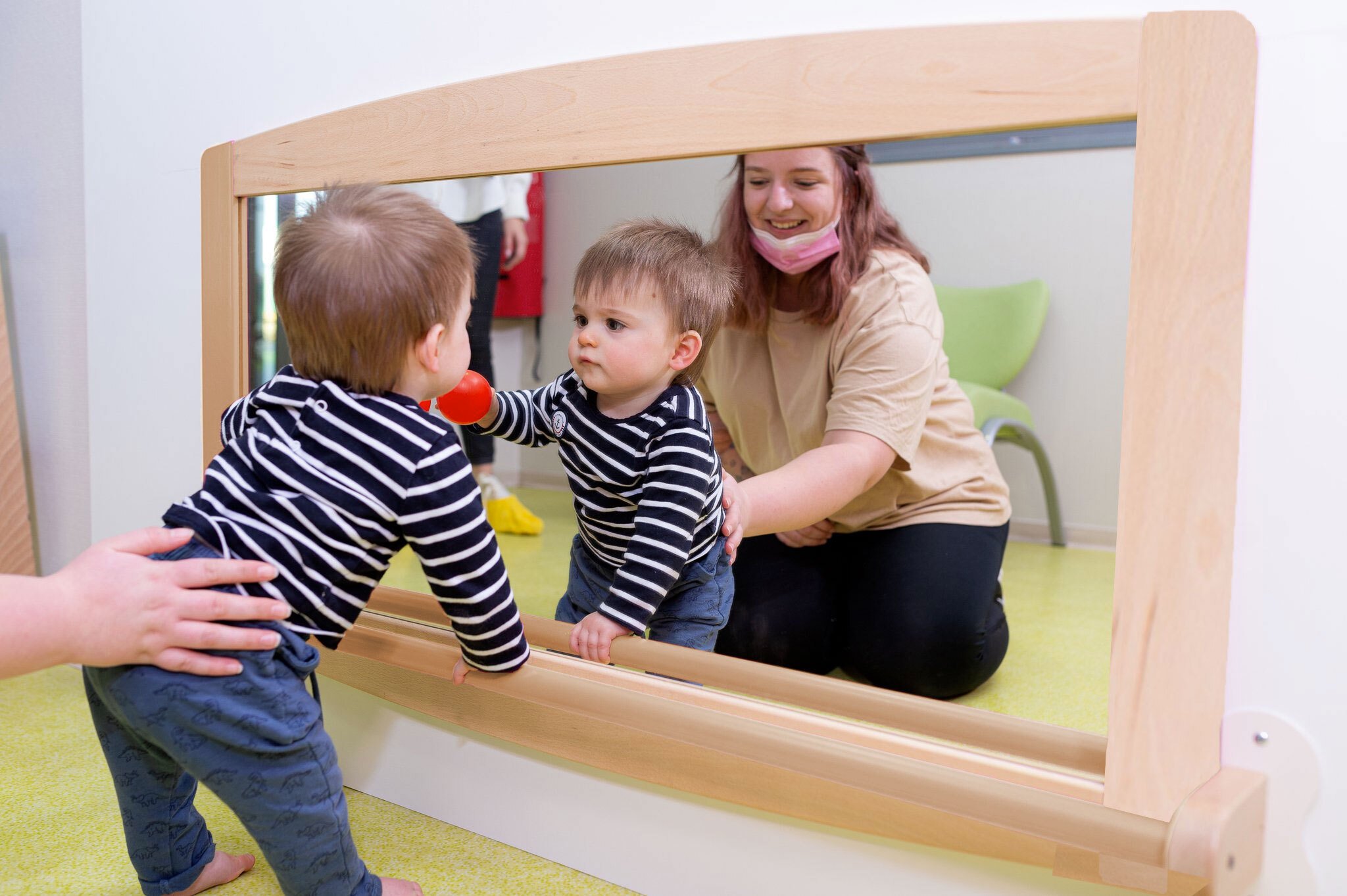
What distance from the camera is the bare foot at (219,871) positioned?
0.77 meters

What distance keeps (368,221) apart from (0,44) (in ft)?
3.51

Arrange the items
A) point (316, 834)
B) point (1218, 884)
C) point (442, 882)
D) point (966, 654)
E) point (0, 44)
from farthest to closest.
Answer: point (0, 44), point (966, 654), point (442, 882), point (316, 834), point (1218, 884)

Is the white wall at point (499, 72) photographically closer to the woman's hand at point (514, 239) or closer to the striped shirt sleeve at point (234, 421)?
the woman's hand at point (514, 239)

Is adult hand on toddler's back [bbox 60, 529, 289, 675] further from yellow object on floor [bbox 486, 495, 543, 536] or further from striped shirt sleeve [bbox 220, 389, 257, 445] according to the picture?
yellow object on floor [bbox 486, 495, 543, 536]

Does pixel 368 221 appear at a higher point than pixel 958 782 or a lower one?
higher

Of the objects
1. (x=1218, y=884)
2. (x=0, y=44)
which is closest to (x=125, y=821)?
(x=1218, y=884)

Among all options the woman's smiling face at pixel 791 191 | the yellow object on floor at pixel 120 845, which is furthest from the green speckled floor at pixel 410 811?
the woman's smiling face at pixel 791 191

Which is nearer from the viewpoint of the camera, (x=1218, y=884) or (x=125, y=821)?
(x=1218, y=884)

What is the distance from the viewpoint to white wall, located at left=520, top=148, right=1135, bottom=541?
0.82 m

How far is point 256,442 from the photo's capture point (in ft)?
2.25

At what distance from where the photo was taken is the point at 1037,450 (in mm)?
1149

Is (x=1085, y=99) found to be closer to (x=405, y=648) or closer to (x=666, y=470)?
(x=666, y=470)

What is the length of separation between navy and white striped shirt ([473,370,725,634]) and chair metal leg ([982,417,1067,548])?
38 cm

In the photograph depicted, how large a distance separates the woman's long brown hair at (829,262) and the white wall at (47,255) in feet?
2.79
